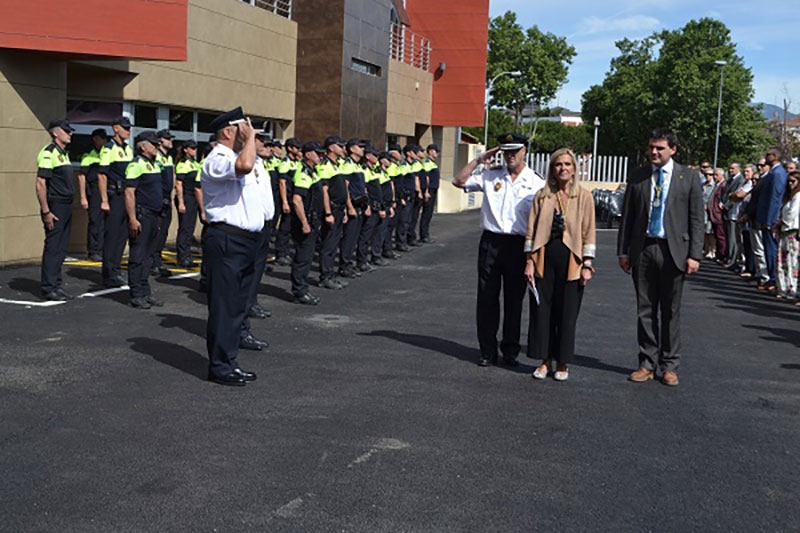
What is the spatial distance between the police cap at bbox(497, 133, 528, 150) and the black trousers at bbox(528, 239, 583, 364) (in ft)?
2.84

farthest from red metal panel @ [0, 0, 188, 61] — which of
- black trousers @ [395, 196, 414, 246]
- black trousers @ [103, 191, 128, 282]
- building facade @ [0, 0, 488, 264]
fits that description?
black trousers @ [395, 196, 414, 246]

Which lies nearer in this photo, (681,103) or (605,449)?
(605,449)

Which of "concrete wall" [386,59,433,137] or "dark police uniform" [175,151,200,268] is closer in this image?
"dark police uniform" [175,151,200,268]

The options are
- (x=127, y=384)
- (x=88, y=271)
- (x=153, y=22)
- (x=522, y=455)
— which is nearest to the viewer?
(x=522, y=455)

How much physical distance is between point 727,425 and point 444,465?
219cm

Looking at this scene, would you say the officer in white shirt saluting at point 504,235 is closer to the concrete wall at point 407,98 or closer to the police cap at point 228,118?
the police cap at point 228,118

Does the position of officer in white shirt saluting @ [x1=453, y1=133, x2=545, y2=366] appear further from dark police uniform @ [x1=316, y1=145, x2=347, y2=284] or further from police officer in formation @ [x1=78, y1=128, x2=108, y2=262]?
police officer in formation @ [x1=78, y1=128, x2=108, y2=262]

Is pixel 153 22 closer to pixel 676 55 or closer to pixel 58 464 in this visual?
pixel 58 464

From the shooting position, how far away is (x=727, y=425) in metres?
6.24

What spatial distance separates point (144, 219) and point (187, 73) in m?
7.70

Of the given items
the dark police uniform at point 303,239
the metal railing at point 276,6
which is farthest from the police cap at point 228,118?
the metal railing at point 276,6

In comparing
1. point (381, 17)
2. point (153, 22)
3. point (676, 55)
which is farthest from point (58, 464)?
point (676, 55)

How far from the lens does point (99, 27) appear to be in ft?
44.1

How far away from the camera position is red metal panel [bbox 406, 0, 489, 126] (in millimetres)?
37781
